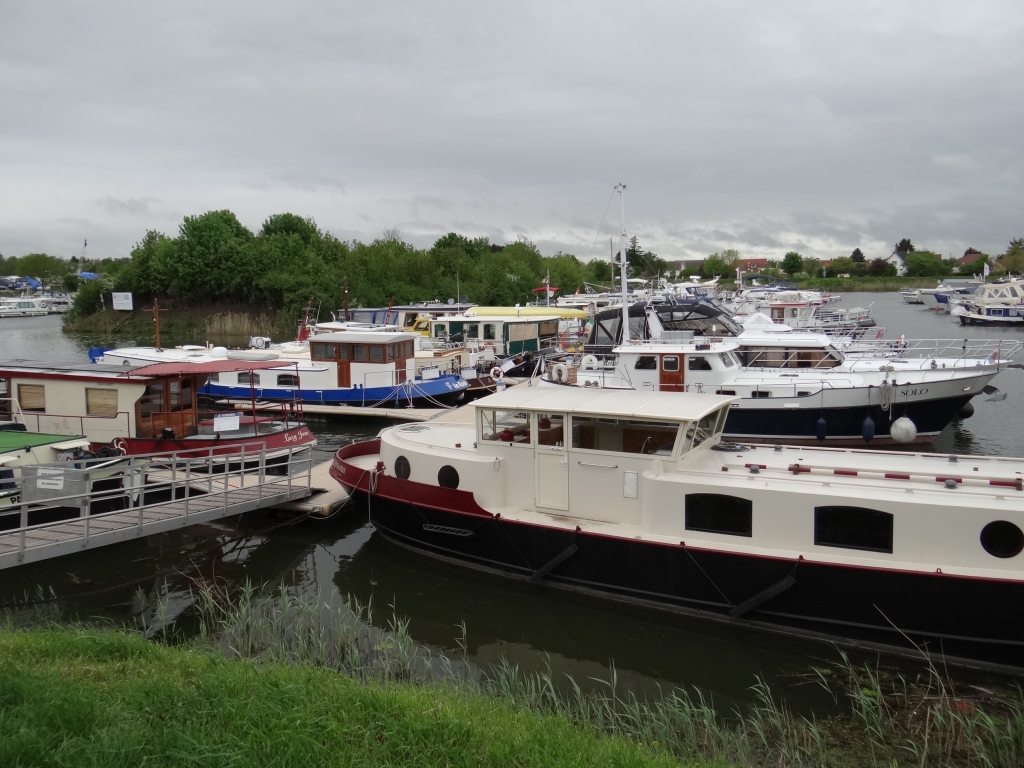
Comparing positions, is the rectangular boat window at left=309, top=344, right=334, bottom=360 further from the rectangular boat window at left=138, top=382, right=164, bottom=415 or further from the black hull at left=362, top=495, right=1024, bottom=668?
the black hull at left=362, top=495, right=1024, bottom=668

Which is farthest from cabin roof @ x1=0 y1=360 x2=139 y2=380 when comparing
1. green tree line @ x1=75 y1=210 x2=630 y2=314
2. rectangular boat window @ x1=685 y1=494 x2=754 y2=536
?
green tree line @ x1=75 y1=210 x2=630 y2=314

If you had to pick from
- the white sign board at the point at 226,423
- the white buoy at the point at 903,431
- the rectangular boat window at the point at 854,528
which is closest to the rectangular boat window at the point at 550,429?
the rectangular boat window at the point at 854,528

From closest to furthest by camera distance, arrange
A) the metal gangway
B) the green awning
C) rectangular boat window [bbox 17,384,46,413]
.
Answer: the metal gangway, the green awning, rectangular boat window [bbox 17,384,46,413]

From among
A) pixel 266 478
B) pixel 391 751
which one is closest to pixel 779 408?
pixel 266 478

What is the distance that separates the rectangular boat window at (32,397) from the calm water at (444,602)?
5.17 m

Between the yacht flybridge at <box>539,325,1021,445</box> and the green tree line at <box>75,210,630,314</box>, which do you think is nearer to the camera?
the yacht flybridge at <box>539,325,1021,445</box>

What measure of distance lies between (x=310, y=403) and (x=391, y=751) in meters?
25.0

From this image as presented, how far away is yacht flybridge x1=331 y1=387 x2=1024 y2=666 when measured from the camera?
1041 centimetres

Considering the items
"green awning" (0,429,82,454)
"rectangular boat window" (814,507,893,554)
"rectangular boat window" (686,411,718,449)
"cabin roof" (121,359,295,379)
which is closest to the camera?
"rectangular boat window" (814,507,893,554)

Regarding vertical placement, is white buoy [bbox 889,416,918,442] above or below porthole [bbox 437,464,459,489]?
below

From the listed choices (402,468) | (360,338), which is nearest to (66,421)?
(402,468)

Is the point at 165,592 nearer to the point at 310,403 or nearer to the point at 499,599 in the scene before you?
the point at 499,599

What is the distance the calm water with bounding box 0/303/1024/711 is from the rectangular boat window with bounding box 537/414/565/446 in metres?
2.65

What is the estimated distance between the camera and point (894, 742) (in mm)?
8500
